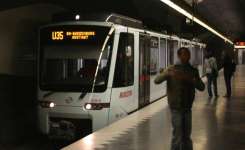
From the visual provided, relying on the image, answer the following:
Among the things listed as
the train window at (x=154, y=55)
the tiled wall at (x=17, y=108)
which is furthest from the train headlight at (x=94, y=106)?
the train window at (x=154, y=55)

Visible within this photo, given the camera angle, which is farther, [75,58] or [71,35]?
[71,35]

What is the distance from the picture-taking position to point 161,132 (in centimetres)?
1112

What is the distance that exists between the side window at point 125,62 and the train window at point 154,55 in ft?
9.56

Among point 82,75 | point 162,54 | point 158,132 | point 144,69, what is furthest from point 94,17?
point 162,54

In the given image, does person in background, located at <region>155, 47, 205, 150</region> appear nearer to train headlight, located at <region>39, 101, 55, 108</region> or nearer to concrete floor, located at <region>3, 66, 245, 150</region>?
concrete floor, located at <region>3, 66, 245, 150</region>

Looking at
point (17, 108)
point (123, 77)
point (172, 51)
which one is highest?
point (172, 51)

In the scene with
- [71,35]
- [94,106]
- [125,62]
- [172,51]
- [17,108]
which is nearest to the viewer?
[94,106]

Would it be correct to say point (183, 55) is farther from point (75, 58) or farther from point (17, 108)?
point (17, 108)

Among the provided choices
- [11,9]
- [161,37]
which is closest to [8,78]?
[11,9]

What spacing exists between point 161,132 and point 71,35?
296 centimetres

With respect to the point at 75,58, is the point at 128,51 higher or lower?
higher

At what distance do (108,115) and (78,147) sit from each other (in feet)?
8.24

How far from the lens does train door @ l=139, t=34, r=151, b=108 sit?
14.0 m

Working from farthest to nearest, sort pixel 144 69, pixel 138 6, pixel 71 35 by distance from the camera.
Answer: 1. pixel 138 6
2. pixel 144 69
3. pixel 71 35
